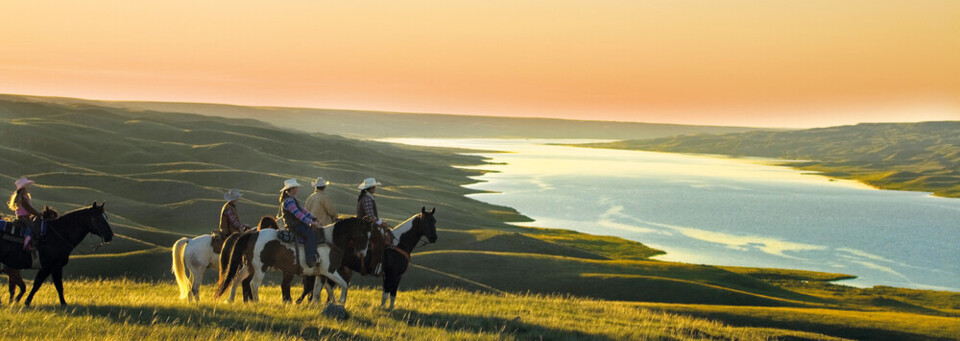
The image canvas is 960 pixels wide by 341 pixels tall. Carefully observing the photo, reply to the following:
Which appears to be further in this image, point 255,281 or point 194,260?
point 194,260

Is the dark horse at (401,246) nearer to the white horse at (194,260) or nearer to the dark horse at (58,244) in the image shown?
the white horse at (194,260)

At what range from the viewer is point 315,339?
16.4 m

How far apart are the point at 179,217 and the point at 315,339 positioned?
55652 millimetres

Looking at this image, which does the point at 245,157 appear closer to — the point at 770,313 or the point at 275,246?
the point at 770,313

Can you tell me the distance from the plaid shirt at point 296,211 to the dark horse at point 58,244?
385 centimetres

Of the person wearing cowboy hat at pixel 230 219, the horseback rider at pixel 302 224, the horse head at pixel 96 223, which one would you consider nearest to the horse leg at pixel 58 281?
the horse head at pixel 96 223

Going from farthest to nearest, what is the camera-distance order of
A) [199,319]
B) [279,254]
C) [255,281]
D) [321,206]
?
1. [321,206]
2. [255,281]
3. [279,254]
4. [199,319]

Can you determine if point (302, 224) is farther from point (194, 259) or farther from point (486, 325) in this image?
point (486, 325)

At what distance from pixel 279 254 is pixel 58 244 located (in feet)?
15.6

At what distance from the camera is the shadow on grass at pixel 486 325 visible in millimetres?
19391

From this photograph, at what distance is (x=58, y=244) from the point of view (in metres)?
18.2

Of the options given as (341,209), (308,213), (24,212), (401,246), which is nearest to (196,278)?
(308,213)

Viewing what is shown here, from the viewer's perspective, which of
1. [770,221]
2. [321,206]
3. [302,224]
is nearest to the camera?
[302,224]

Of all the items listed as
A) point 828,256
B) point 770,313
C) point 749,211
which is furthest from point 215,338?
point 749,211
